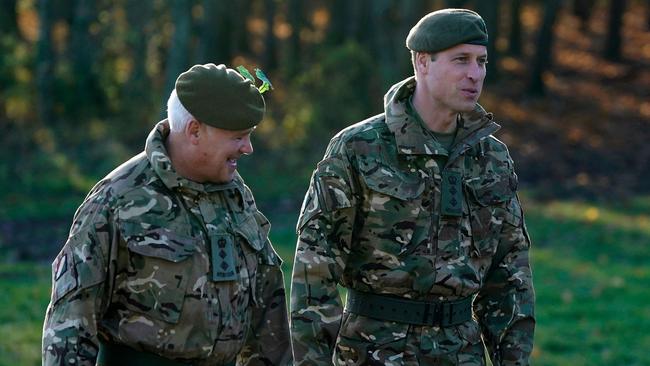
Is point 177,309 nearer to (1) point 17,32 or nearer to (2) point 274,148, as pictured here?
(2) point 274,148

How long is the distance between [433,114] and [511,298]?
2.88ft

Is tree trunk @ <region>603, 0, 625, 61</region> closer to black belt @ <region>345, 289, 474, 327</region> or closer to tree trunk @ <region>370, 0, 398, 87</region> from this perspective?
tree trunk @ <region>370, 0, 398, 87</region>

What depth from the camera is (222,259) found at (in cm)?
486

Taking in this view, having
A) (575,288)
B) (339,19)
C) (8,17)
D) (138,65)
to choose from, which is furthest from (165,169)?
(339,19)

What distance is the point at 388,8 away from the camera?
28641mm

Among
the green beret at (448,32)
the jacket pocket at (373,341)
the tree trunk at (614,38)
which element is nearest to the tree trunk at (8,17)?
the tree trunk at (614,38)

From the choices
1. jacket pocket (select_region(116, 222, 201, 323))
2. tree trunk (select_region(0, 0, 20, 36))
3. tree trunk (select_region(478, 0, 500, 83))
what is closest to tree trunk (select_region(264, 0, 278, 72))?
tree trunk (select_region(478, 0, 500, 83))

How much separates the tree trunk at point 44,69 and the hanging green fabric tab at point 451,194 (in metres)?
21.8

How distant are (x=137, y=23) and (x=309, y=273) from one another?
27.4 meters

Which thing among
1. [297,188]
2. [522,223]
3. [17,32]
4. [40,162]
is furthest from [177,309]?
[17,32]

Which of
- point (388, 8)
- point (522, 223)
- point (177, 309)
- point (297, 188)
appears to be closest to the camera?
point (177, 309)

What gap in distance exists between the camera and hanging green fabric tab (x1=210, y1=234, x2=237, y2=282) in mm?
4832

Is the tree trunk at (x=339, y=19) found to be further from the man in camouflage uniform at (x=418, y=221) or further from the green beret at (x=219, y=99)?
the green beret at (x=219, y=99)

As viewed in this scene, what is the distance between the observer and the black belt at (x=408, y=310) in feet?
18.1
